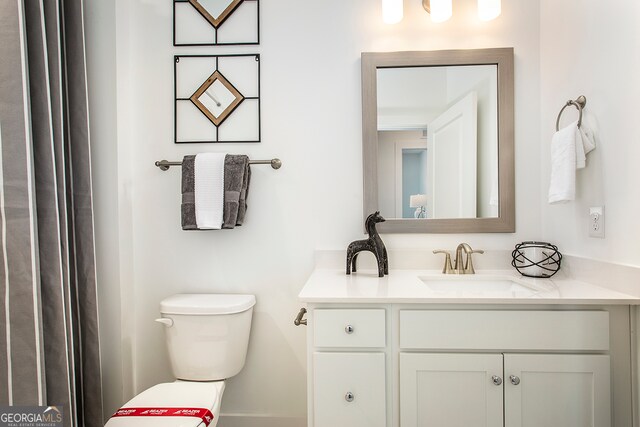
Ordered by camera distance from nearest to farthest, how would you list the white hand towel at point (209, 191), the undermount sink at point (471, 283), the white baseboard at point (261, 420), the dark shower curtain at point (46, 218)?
the dark shower curtain at point (46, 218) < the undermount sink at point (471, 283) < the white hand towel at point (209, 191) < the white baseboard at point (261, 420)

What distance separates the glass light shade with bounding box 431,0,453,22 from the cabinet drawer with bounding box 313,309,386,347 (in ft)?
4.26

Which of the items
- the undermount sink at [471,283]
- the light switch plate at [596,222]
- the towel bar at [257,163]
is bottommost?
the undermount sink at [471,283]

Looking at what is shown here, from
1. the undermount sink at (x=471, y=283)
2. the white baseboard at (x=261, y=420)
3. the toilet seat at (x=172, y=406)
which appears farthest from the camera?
the white baseboard at (x=261, y=420)

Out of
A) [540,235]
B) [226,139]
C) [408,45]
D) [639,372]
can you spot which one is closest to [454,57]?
[408,45]

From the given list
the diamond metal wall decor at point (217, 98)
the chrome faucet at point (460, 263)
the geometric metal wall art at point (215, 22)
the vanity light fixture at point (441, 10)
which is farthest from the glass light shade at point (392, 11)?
the chrome faucet at point (460, 263)

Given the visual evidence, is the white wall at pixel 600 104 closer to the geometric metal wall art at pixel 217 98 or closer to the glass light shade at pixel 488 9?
the glass light shade at pixel 488 9

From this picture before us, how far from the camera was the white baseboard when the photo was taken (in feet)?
5.58

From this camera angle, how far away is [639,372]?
3.63ft

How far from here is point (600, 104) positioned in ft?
4.18

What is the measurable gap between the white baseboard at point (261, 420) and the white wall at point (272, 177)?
1.1 inches

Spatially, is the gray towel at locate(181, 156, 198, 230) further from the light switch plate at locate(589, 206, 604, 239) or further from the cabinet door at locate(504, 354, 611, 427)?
the light switch plate at locate(589, 206, 604, 239)

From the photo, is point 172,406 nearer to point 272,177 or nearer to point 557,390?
point 272,177

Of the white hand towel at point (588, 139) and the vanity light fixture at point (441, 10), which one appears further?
the vanity light fixture at point (441, 10)

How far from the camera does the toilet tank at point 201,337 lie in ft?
4.94
